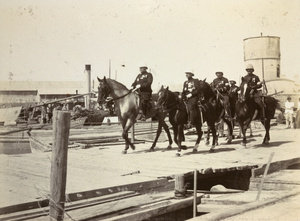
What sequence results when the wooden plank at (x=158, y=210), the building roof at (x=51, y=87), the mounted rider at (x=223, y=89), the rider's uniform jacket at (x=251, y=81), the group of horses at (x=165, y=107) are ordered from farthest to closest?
the building roof at (x=51, y=87) < the mounted rider at (x=223, y=89) < the rider's uniform jacket at (x=251, y=81) < the group of horses at (x=165, y=107) < the wooden plank at (x=158, y=210)

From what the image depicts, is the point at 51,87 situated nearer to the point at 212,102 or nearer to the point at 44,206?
the point at 212,102

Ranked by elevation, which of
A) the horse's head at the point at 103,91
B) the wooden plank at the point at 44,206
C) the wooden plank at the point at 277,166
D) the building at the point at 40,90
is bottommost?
the wooden plank at the point at 44,206

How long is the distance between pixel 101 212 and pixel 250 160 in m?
4.69

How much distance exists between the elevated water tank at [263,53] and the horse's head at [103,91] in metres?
33.9

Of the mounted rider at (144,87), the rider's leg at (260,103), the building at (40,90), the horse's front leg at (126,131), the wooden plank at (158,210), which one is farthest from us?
the building at (40,90)

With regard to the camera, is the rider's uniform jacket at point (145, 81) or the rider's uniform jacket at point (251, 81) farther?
the rider's uniform jacket at point (251, 81)

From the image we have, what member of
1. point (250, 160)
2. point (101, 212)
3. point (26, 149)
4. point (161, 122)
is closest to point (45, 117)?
point (26, 149)

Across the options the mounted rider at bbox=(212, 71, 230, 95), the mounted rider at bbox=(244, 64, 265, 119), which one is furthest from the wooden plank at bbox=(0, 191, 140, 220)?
the mounted rider at bbox=(212, 71, 230, 95)

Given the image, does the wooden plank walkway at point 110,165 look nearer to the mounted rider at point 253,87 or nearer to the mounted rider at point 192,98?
the mounted rider at point 192,98

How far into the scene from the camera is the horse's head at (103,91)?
10539mm

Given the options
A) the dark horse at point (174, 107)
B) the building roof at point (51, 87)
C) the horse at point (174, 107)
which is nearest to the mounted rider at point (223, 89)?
the dark horse at point (174, 107)

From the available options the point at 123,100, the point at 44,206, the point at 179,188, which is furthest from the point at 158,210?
the point at 123,100

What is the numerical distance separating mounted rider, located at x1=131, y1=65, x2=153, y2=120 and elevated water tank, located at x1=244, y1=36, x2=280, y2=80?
33252 mm

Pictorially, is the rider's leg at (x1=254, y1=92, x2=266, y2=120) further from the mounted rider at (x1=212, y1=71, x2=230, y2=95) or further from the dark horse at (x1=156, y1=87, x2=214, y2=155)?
the dark horse at (x1=156, y1=87, x2=214, y2=155)
